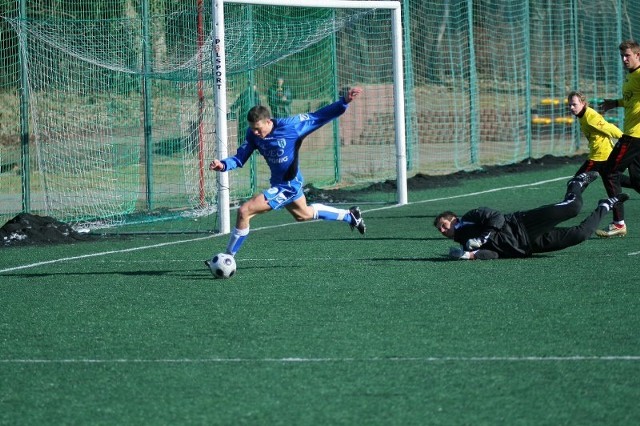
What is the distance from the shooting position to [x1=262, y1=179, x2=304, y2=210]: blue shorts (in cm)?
1066

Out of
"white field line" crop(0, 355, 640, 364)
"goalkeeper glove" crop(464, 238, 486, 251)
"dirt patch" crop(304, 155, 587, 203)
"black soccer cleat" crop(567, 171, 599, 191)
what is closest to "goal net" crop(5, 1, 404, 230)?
"dirt patch" crop(304, 155, 587, 203)

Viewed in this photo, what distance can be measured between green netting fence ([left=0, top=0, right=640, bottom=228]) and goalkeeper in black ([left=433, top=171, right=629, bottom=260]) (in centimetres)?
427

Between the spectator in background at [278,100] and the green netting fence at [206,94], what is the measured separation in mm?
121

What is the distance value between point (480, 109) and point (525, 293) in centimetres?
1747

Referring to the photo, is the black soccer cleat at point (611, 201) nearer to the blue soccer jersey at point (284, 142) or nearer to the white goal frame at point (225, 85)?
the blue soccer jersey at point (284, 142)

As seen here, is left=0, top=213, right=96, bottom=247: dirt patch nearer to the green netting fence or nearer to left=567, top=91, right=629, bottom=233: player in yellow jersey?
the green netting fence

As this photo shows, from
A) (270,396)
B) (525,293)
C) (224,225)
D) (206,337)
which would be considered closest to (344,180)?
(224,225)

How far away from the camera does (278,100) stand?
66.3ft

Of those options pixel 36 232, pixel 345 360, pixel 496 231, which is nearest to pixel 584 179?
pixel 496 231

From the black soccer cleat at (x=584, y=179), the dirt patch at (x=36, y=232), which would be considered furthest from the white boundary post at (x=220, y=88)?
the black soccer cleat at (x=584, y=179)

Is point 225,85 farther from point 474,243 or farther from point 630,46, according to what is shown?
point 630,46

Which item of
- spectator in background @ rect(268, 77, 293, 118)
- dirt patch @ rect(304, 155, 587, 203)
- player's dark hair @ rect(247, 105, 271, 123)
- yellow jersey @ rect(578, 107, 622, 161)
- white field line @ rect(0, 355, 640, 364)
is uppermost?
spectator in background @ rect(268, 77, 293, 118)

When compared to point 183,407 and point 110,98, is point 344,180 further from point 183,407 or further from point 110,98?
point 183,407

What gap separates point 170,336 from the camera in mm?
7781
